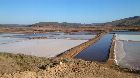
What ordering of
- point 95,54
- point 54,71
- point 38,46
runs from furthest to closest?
point 38,46 < point 95,54 < point 54,71

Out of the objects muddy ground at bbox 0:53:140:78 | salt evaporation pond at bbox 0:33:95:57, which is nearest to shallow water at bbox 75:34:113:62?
salt evaporation pond at bbox 0:33:95:57

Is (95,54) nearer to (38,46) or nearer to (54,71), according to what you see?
(38,46)

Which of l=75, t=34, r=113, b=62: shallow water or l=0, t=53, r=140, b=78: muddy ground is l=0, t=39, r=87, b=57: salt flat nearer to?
l=75, t=34, r=113, b=62: shallow water

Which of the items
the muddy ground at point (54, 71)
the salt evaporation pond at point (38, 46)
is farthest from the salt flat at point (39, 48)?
the muddy ground at point (54, 71)

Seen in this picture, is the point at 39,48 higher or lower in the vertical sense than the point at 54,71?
lower

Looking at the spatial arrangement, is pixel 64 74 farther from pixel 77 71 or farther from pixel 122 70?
pixel 122 70

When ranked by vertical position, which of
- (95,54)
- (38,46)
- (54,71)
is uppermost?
(54,71)

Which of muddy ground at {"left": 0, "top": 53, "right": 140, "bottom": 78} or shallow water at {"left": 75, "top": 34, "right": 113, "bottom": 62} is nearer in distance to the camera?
muddy ground at {"left": 0, "top": 53, "right": 140, "bottom": 78}

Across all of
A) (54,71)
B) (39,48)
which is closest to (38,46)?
(39,48)

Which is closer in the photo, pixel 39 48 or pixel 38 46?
pixel 39 48

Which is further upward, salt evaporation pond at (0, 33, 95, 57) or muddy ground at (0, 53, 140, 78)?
muddy ground at (0, 53, 140, 78)

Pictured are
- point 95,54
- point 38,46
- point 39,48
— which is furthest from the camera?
point 38,46

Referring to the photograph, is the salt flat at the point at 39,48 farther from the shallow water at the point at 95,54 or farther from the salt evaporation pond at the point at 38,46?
the shallow water at the point at 95,54

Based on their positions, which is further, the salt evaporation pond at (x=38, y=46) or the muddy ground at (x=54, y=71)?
the salt evaporation pond at (x=38, y=46)
